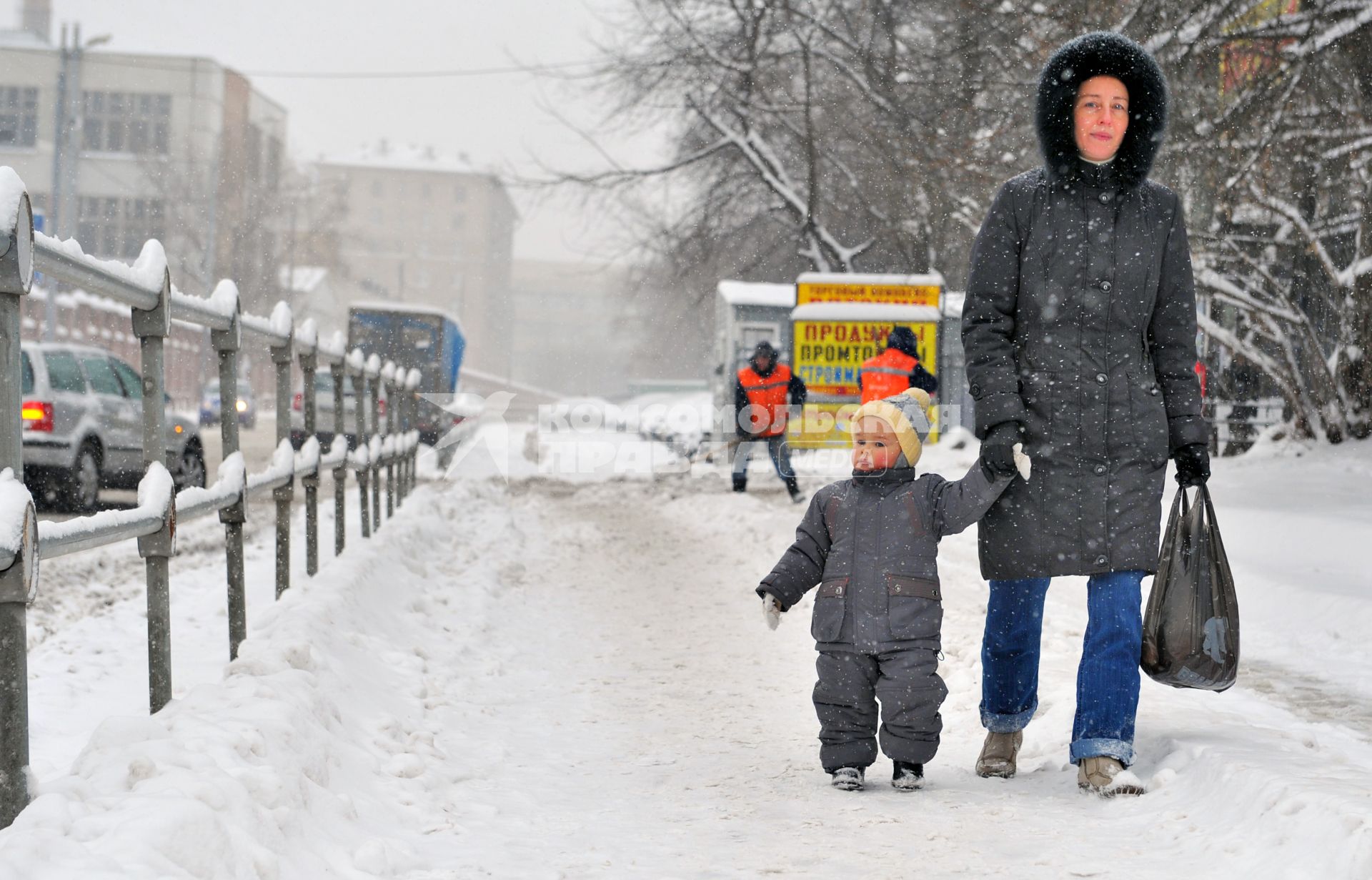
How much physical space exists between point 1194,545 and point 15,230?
322 centimetres

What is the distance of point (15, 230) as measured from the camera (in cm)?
270

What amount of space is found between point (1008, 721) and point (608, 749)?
144cm

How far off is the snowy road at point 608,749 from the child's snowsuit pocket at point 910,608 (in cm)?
47

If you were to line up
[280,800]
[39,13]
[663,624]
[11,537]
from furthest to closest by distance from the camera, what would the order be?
[39,13] < [663,624] < [280,800] < [11,537]

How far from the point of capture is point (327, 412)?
1087 cm

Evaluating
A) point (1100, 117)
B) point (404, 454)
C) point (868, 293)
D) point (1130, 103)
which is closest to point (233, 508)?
point (1100, 117)

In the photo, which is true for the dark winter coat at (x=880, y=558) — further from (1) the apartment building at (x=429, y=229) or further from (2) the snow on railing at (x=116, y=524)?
(1) the apartment building at (x=429, y=229)

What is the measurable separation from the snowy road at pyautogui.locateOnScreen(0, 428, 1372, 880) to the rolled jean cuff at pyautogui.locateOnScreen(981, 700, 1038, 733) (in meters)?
0.16

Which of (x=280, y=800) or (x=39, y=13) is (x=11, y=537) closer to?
(x=280, y=800)

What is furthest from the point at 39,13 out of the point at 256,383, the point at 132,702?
the point at 132,702

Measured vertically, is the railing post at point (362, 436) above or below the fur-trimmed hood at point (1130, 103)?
below

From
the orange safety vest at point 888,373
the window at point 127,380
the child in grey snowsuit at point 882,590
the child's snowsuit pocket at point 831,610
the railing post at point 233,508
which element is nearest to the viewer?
the child in grey snowsuit at point 882,590

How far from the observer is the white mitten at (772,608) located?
4098 mm

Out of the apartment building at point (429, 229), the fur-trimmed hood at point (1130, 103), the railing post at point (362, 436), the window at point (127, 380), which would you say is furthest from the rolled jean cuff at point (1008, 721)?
the apartment building at point (429, 229)
